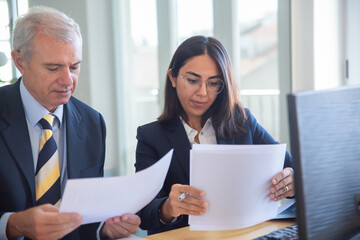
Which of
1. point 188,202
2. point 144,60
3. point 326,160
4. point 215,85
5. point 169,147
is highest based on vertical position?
point 144,60

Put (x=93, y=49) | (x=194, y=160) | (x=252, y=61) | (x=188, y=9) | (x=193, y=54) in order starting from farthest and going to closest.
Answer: (x=93, y=49) → (x=188, y=9) → (x=252, y=61) → (x=193, y=54) → (x=194, y=160)

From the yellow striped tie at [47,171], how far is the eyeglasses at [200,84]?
565 millimetres

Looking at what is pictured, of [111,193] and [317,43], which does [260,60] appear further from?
[111,193]

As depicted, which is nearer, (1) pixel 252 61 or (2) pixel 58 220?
(2) pixel 58 220

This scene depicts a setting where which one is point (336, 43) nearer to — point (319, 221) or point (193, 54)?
point (193, 54)

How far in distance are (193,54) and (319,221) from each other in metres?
1.09

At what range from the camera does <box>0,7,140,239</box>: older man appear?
139 centimetres

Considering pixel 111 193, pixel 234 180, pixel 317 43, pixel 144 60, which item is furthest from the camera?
pixel 144 60

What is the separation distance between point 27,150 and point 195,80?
2.28ft

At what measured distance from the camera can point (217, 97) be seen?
1.83m

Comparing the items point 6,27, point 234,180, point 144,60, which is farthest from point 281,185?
point 6,27

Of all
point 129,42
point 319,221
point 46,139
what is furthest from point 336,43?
point 129,42

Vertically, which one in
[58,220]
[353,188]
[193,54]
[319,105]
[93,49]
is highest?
[93,49]

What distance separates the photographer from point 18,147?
4.63ft
